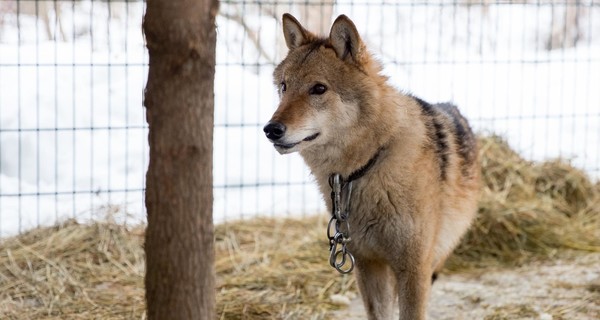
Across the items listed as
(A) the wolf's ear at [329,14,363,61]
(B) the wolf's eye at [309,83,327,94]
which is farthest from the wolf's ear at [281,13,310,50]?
(B) the wolf's eye at [309,83,327,94]

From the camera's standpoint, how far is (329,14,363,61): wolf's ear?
12.6 ft

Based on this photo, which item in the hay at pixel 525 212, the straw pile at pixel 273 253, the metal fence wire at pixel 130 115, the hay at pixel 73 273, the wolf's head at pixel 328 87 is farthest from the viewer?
the metal fence wire at pixel 130 115

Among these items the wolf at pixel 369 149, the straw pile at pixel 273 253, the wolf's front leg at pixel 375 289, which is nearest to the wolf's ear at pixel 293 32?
the wolf at pixel 369 149

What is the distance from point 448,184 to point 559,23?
9997 millimetres

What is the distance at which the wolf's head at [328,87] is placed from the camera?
3748 millimetres

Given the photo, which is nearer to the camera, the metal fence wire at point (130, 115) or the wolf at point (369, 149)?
the wolf at point (369, 149)

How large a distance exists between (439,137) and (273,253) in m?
2.13

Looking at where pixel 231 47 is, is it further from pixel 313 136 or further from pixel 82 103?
pixel 313 136

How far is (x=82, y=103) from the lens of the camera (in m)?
8.10

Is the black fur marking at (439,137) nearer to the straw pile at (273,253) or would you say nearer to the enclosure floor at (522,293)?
the enclosure floor at (522,293)

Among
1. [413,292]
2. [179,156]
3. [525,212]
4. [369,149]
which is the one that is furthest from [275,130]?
[525,212]

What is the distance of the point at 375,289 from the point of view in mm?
4184

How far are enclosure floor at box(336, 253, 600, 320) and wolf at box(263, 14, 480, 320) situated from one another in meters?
1.10

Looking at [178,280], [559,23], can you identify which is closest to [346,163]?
[178,280]
